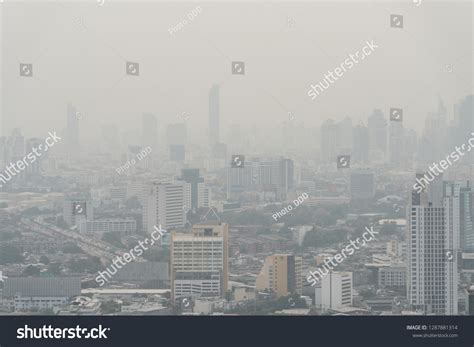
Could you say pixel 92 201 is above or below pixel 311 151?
below

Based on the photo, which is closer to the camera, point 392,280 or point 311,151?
point 392,280

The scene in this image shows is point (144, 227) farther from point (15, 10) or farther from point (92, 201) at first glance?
point (15, 10)

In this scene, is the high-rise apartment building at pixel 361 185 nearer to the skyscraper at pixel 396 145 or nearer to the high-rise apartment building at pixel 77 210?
the skyscraper at pixel 396 145

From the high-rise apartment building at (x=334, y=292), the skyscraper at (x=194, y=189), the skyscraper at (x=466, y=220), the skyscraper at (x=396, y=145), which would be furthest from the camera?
the skyscraper at (x=396, y=145)

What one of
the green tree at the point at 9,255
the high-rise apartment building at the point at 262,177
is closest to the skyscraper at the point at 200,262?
the high-rise apartment building at the point at 262,177

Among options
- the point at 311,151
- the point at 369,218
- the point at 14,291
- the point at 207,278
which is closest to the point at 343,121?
the point at 311,151
